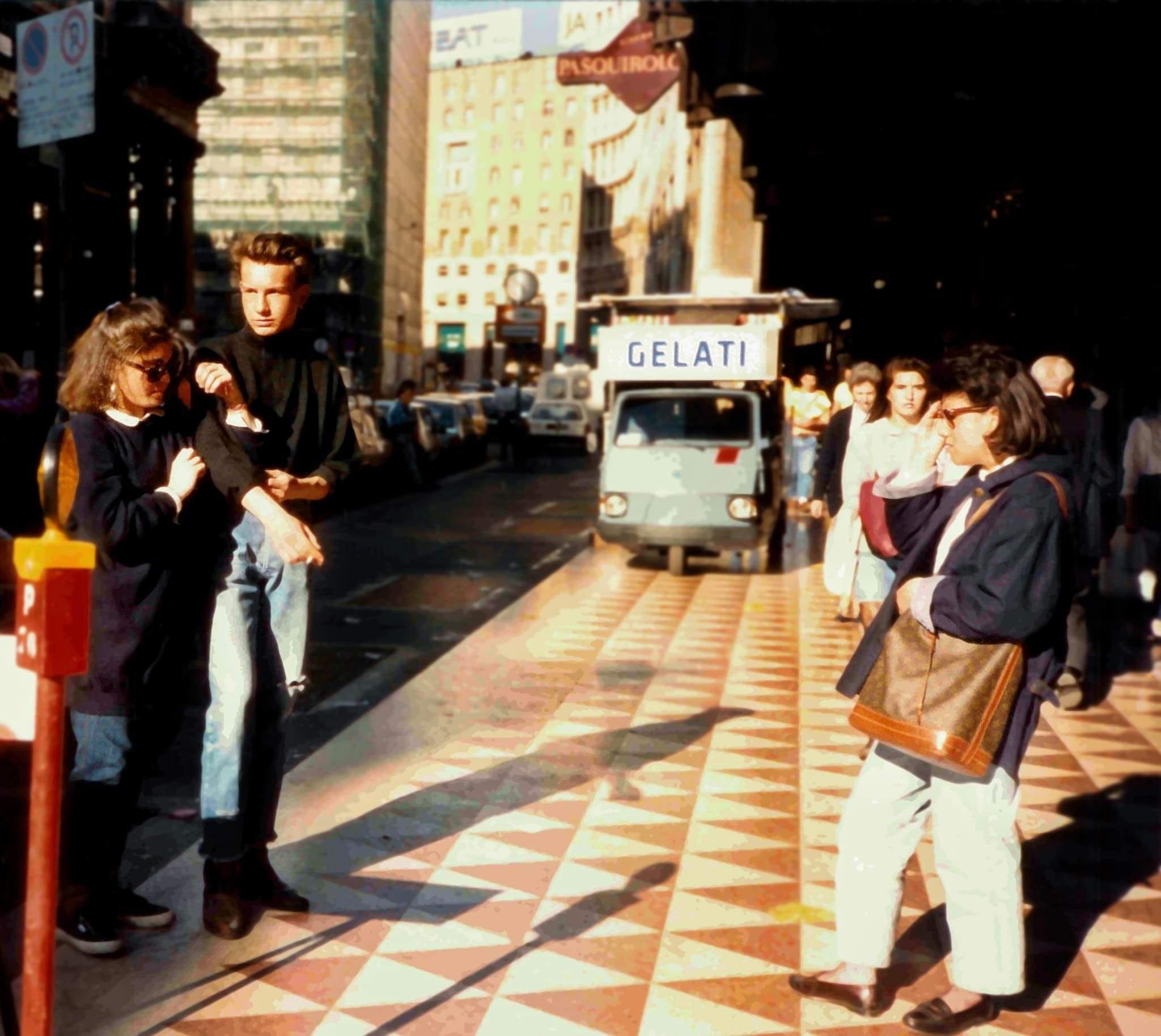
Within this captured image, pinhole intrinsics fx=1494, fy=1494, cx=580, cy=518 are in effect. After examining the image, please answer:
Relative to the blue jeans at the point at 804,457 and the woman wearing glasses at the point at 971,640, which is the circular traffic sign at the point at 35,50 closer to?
the blue jeans at the point at 804,457

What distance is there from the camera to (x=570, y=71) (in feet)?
99.7

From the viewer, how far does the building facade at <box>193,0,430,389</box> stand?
71.1 m

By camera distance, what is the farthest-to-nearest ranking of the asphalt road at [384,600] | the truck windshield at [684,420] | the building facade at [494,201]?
1. the building facade at [494,201]
2. the truck windshield at [684,420]
3. the asphalt road at [384,600]

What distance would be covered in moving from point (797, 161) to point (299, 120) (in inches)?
2213

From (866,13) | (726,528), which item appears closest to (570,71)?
(866,13)

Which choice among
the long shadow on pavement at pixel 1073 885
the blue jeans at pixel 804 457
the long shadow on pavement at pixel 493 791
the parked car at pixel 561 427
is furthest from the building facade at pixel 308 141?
the long shadow on pavement at pixel 1073 885

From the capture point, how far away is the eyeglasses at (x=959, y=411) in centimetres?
365

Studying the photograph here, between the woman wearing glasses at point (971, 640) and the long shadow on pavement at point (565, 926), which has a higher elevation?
the woman wearing glasses at point (971, 640)

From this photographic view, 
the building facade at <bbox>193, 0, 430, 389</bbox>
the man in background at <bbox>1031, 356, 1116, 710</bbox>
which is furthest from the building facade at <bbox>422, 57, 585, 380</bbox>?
the man in background at <bbox>1031, 356, 1116, 710</bbox>

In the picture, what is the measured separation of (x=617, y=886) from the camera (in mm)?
4941

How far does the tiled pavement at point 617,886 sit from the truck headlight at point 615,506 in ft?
19.8

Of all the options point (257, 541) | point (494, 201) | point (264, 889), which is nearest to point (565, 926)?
point (264, 889)

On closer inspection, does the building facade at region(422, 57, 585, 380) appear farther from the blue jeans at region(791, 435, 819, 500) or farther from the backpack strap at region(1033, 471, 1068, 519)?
the backpack strap at region(1033, 471, 1068, 519)

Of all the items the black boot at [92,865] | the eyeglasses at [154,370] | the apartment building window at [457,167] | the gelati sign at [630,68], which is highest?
the apartment building window at [457,167]
